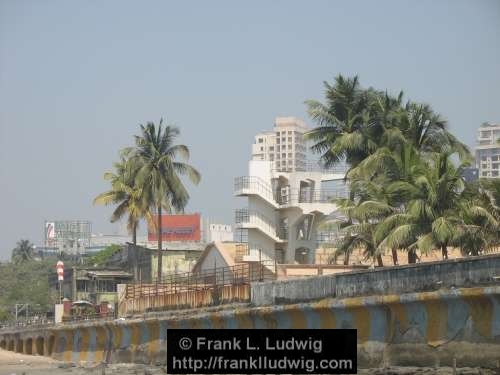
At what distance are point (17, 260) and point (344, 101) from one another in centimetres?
10650

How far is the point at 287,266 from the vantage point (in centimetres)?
3838

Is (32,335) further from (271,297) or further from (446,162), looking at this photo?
(446,162)

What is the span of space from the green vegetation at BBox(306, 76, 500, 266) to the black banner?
292 inches

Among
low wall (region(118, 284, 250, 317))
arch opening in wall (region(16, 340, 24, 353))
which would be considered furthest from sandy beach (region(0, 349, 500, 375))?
arch opening in wall (region(16, 340, 24, 353))

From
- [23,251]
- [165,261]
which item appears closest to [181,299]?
[165,261]

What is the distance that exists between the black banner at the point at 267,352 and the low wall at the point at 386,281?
1.46 meters

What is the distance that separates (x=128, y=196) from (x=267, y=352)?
3362cm

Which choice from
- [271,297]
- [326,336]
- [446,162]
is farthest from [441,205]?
[326,336]

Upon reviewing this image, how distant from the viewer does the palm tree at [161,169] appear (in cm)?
5319

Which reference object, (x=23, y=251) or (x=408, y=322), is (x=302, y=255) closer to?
(x=408, y=322)

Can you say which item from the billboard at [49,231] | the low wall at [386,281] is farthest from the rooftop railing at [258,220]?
the billboard at [49,231]

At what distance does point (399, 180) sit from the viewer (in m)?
32.2

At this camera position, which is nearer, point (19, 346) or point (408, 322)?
point (408, 322)

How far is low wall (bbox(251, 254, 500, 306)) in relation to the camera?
20359 mm
